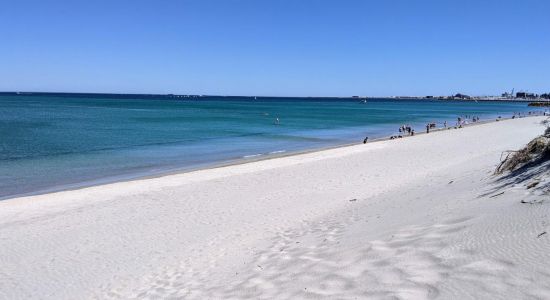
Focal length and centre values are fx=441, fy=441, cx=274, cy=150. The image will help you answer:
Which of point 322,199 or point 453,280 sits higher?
point 453,280

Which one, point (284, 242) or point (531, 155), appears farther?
point (531, 155)

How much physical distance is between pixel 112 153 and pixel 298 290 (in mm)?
24822

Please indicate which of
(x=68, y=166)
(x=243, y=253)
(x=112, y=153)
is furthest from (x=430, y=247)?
(x=112, y=153)

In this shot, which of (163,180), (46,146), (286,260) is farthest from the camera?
(46,146)

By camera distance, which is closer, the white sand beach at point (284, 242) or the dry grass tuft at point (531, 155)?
the white sand beach at point (284, 242)

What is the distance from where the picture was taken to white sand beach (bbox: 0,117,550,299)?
4395 millimetres

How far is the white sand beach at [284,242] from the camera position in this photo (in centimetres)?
439

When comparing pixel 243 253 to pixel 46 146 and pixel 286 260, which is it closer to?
pixel 286 260

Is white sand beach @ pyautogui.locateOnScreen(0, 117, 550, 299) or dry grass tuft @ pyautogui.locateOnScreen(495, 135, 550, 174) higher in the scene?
dry grass tuft @ pyautogui.locateOnScreen(495, 135, 550, 174)

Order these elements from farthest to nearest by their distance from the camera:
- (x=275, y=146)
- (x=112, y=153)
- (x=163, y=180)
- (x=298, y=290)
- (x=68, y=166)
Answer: (x=275, y=146), (x=112, y=153), (x=68, y=166), (x=163, y=180), (x=298, y=290)

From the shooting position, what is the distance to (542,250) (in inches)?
165

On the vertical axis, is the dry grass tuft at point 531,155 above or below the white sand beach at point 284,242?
above

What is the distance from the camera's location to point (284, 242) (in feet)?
25.4

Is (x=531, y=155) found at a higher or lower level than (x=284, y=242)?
higher
